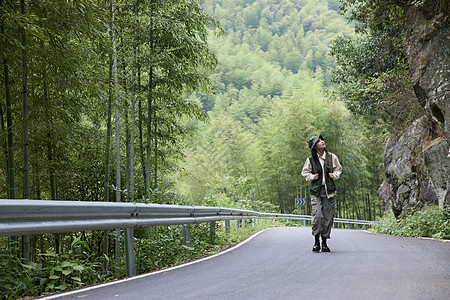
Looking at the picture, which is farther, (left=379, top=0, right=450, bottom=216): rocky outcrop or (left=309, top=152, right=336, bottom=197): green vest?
(left=379, top=0, right=450, bottom=216): rocky outcrop

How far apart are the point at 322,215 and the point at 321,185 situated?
48 centimetres

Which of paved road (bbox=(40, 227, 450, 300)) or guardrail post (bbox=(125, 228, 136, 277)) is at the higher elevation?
guardrail post (bbox=(125, 228, 136, 277))

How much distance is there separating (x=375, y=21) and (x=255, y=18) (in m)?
113

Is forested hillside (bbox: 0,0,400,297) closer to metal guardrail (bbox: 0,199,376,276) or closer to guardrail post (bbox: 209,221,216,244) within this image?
guardrail post (bbox: 209,221,216,244)

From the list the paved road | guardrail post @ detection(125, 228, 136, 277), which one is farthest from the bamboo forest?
the paved road

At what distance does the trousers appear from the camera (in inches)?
266

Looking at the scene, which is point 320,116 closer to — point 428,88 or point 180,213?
point 428,88

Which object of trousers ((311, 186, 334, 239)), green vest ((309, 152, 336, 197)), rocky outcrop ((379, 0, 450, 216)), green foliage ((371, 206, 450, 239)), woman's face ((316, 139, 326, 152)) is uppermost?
rocky outcrop ((379, 0, 450, 216))

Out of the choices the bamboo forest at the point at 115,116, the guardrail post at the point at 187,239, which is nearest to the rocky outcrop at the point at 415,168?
the bamboo forest at the point at 115,116

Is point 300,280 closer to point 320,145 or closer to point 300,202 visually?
point 320,145

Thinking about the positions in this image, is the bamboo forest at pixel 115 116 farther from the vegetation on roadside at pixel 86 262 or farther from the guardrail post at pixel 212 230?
the guardrail post at pixel 212 230

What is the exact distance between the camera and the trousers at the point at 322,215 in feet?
22.1

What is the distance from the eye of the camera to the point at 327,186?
6855 mm

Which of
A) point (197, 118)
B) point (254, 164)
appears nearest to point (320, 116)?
point (254, 164)
